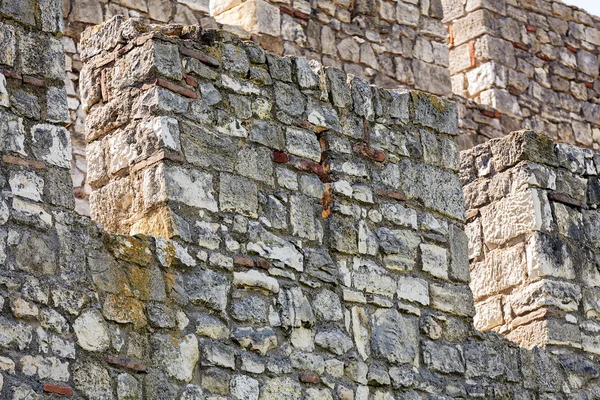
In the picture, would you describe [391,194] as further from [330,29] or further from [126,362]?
[330,29]

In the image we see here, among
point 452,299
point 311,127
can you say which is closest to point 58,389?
point 311,127

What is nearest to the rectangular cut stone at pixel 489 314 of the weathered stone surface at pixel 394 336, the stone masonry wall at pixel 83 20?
the weathered stone surface at pixel 394 336

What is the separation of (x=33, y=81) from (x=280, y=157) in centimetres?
141

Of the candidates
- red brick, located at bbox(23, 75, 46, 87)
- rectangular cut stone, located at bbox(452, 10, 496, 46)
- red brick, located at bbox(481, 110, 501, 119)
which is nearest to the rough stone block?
red brick, located at bbox(23, 75, 46, 87)

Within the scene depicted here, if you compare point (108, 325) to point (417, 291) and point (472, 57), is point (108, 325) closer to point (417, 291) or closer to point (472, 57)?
point (417, 291)

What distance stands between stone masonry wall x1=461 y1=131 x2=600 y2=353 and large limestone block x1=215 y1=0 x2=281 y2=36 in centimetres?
248

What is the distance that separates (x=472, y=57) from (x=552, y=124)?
97 cm

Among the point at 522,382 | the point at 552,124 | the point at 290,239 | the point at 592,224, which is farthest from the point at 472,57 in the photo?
the point at 290,239

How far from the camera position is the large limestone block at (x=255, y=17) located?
1045 cm

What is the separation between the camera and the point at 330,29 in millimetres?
11094

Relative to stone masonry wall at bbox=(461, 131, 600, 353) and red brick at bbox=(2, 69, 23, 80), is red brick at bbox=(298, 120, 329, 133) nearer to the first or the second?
stone masonry wall at bbox=(461, 131, 600, 353)

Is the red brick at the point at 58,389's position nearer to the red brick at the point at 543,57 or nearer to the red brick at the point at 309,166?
the red brick at the point at 309,166

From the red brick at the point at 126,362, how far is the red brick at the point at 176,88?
1.26 m

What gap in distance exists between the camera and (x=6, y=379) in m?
5.52
